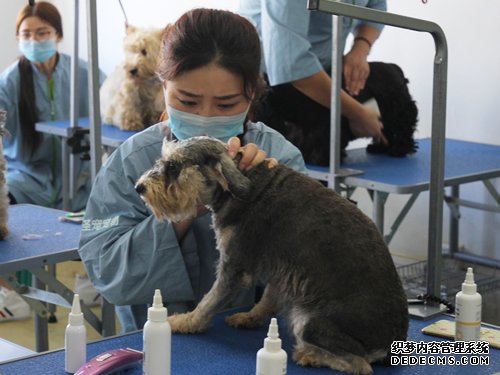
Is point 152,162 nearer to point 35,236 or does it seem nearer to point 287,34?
point 35,236

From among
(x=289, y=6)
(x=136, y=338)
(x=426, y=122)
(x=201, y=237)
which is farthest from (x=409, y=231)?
(x=136, y=338)

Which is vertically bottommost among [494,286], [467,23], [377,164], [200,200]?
[494,286]

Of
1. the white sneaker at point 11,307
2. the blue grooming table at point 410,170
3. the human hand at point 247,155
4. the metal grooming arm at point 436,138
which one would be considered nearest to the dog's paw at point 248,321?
the human hand at point 247,155

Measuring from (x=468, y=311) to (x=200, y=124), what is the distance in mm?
646

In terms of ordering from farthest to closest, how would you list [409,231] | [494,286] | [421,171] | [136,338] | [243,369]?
[409,231] < [494,286] < [421,171] < [136,338] < [243,369]

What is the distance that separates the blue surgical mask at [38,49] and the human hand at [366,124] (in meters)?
1.91

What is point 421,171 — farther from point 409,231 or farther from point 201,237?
point 201,237

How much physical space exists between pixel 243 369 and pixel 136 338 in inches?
9.3

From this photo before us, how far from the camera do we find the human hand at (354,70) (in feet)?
10.8

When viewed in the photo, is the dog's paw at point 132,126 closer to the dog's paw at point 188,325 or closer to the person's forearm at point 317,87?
the person's forearm at point 317,87

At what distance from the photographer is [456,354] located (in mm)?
1514

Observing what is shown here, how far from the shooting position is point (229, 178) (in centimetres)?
147

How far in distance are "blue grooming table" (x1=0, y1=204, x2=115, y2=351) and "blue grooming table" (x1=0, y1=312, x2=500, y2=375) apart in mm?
922

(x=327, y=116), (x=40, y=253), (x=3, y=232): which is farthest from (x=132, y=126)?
(x=40, y=253)
